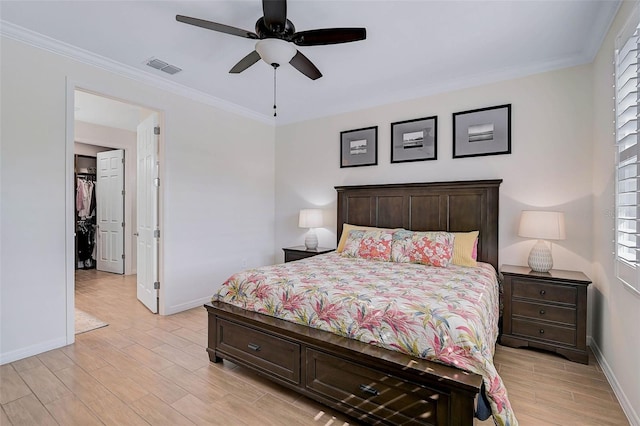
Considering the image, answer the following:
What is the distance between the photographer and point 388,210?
407 centimetres

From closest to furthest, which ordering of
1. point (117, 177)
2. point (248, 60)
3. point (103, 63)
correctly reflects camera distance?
1. point (248, 60)
2. point (103, 63)
3. point (117, 177)

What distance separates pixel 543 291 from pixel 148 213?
4.37 meters

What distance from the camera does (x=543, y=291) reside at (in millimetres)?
2801

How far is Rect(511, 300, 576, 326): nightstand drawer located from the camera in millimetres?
2697

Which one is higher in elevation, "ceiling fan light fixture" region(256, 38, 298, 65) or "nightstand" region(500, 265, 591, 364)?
"ceiling fan light fixture" region(256, 38, 298, 65)

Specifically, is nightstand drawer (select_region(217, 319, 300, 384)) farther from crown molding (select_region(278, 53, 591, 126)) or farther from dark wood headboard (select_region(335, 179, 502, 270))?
crown molding (select_region(278, 53, 591, 126))

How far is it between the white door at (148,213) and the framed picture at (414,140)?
3.00m

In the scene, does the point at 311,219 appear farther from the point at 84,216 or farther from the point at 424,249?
the point at 84,216

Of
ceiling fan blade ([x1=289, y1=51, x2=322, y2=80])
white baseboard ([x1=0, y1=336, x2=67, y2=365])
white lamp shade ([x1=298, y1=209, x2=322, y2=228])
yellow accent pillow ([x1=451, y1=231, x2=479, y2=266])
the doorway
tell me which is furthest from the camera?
white lamp shade ([x1=298, y1=209, x2=322, y2=228])

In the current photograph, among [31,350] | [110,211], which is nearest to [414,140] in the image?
[31,350]

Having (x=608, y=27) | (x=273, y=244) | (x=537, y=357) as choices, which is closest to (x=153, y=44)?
(x=273, y=244)

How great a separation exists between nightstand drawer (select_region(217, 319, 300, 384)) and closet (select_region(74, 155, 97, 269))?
5.63m

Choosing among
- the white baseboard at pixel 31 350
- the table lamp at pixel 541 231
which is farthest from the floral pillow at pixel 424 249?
the white baseboard at pixel 31 350

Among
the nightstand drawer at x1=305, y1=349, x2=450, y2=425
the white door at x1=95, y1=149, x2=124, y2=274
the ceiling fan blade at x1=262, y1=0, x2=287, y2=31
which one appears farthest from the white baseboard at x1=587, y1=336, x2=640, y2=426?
the white door at x1=95, y1=149, x2=124, y2=274
